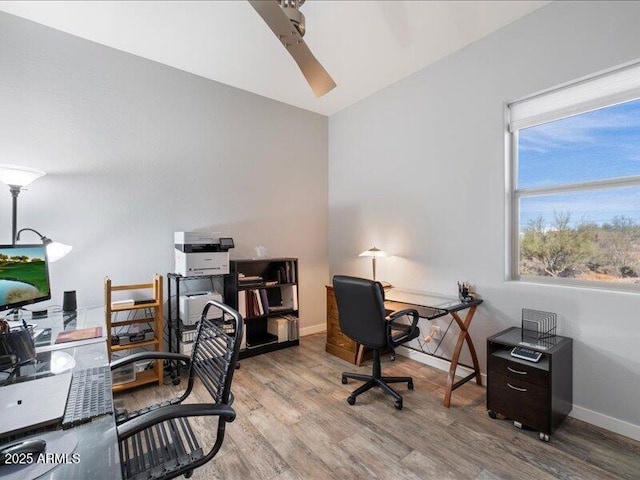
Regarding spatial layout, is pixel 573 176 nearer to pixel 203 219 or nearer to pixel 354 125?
pixel 354 125

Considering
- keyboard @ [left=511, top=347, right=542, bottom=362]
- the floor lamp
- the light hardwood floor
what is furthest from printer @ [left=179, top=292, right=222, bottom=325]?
keyboard @ [left=511, top=347, right=542, bottom=362]

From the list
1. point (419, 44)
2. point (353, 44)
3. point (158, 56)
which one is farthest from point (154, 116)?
point (419, 44)

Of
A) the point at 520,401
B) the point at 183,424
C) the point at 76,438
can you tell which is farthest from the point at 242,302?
the point at 520,401

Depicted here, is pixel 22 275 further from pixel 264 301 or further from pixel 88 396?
pixel 264 301

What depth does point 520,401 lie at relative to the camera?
2016 mm

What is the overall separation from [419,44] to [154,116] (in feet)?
8.60

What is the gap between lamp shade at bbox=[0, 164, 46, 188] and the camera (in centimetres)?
197

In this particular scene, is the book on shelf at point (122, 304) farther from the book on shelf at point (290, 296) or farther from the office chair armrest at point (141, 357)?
the book on shelf at point (290, 296)

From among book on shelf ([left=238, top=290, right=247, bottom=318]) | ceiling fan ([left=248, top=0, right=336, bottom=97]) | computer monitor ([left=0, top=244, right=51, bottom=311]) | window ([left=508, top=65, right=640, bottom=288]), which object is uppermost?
ceiling fan ([left=248, top=0, right=336, bottom=97])

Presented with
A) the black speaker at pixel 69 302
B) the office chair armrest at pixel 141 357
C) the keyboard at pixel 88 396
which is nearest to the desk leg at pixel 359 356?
the office chair armrest at pixel 141 357

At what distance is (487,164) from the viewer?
2.64m

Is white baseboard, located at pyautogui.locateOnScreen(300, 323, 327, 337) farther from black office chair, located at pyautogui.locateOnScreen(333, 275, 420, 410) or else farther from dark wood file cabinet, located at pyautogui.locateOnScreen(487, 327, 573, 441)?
dark wood file cabinet, located at pyautogui.locateOnScreen(487, 327, 573, 441)

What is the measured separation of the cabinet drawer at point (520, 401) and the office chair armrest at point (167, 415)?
1.93 meters

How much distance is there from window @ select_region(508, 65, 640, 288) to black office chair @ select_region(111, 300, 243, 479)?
248 centimetres
